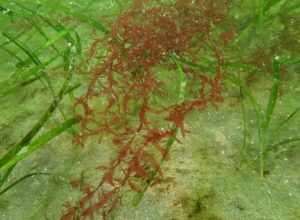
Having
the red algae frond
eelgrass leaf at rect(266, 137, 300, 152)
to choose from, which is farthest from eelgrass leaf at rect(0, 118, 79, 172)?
eelgrass leaf at rect(266, 137, 300, 152)

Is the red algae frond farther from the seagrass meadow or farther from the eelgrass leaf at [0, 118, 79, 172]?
the eelgrass leaf at [0, 118, 79, 172]

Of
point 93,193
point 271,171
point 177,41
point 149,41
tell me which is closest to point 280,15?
point 177,41

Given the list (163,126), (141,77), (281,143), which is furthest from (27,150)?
(281,143)

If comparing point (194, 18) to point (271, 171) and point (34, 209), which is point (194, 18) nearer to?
point (271, 171)

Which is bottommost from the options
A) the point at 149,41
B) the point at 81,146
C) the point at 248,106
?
the point at 248,106

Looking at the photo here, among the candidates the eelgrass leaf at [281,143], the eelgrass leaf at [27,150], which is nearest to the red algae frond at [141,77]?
the eelgrass leaf at [27,150]
